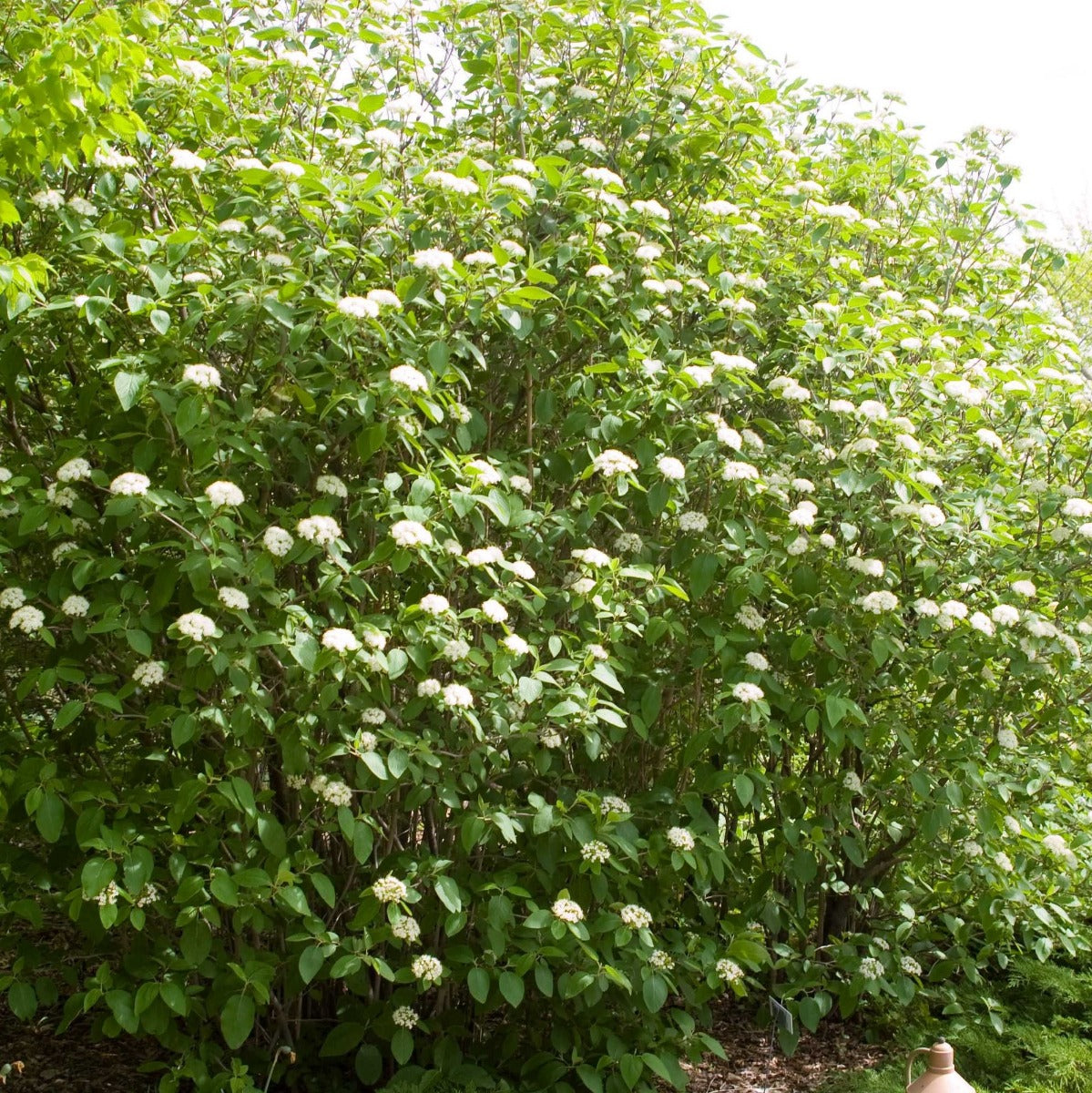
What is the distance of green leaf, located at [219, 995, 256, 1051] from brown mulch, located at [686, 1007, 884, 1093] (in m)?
1.64

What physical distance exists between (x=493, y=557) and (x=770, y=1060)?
2.33 m

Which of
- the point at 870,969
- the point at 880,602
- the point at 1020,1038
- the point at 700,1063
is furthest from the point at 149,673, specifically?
the point at 1020,1038

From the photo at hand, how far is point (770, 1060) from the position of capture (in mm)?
4090

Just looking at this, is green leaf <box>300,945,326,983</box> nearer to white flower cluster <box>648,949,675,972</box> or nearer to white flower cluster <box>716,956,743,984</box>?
white flower cluster <box>648,949,675,972</box>

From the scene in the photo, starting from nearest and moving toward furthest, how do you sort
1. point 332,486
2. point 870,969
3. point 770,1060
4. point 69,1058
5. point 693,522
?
point 332,486 → point 693,522 → point 69,1058 → point 870,969 → point 770,1060

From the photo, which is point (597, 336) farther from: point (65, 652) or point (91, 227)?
point (65, 652)

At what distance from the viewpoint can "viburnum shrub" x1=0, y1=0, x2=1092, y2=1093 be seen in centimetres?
292

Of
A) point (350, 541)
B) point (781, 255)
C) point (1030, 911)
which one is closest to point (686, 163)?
point (781, 255)

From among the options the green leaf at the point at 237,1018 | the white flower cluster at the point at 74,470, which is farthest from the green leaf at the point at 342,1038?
the white flower cluster at the point at 74,470

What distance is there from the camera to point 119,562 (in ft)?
9.48

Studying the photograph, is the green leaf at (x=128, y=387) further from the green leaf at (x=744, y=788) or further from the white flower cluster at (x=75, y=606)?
the green leaf at (x=744, y=788)

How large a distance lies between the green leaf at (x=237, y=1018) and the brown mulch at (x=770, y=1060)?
1.64 meters

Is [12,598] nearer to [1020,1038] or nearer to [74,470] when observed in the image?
[74,470]

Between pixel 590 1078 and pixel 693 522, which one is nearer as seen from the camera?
pixel 590 1078
